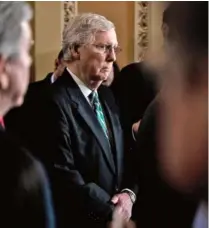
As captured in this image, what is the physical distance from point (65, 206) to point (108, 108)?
211 millimetres

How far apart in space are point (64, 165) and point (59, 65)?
0.19m

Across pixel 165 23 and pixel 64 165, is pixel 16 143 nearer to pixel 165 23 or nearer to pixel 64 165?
pixel 64 165

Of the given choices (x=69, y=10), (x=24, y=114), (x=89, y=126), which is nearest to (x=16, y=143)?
(x=24, y=114)

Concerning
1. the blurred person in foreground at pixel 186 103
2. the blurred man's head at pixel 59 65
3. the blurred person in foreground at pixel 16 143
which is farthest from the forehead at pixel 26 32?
→ the blurred person in foreground at pixel 186 103

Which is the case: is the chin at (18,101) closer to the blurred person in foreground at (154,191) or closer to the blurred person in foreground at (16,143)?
the blurred person in foreground at (16,143)

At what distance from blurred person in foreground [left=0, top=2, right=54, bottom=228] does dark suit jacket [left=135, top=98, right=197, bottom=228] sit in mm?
194

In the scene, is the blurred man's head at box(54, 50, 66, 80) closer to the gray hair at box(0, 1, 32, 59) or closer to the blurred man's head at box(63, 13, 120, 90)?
the blurred man's head at box(63, 13, 120, 90)

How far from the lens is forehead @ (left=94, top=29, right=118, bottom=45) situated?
43.1 inches

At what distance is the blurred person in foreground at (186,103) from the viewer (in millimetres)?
1020

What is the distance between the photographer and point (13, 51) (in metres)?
0.91

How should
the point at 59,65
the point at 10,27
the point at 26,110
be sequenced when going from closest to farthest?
the point at 10,27 → the point at 26,110 → the point at 59,65

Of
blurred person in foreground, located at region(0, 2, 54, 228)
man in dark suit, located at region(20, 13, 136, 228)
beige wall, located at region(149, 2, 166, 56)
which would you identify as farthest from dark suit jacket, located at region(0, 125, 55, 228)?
beige wall, located at region(149, 2, 166, 56)

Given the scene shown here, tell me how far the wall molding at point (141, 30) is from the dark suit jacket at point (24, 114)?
0.18 m

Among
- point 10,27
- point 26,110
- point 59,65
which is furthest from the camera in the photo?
point 59,65
